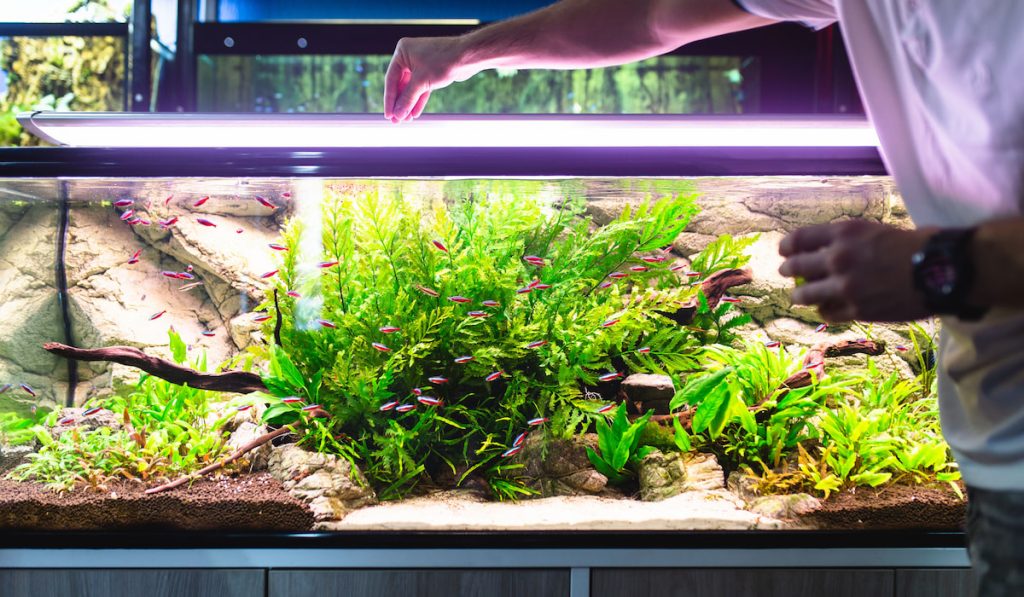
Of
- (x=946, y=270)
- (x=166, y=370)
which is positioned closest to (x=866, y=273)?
(x=946, y=270)

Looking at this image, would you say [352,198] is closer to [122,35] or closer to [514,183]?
[514,183]

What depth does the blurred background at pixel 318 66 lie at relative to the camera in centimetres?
362

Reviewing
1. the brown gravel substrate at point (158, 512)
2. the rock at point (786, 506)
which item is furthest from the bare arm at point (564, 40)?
the rock at point (786, 506)

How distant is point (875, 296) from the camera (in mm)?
615

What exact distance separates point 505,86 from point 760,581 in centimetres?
302

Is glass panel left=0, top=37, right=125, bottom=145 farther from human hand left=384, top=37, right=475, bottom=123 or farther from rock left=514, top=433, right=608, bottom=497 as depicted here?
rock left=514, top=433, right=608, bottom=497

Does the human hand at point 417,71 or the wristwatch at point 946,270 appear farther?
the human hand at point 417,71

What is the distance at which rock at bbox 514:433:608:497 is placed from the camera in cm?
148

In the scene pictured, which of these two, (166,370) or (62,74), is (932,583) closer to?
(166,370)

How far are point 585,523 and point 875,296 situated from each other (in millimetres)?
911

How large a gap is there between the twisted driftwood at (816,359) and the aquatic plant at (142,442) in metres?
1.02

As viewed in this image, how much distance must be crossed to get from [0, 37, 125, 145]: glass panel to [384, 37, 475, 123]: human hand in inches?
120

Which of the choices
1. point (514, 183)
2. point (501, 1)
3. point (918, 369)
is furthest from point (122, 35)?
point (918, 369)

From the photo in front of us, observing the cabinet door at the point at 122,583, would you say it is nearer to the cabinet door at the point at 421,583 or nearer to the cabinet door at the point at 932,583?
the cabinet door at the point at 421,583
